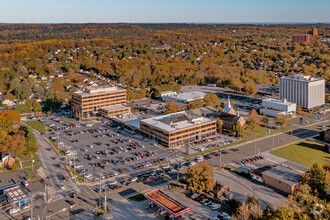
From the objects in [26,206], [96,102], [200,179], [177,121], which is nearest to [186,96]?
[96,102]

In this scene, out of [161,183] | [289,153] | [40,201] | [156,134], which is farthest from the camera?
[156,134]

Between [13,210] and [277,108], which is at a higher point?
[277,108]

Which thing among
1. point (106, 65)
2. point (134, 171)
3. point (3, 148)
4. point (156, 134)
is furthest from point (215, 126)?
point (106, 65)

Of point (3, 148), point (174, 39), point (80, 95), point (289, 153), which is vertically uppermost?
point (174, 39)

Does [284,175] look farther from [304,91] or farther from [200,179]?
[304,91]

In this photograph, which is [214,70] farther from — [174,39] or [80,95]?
[174,39]
